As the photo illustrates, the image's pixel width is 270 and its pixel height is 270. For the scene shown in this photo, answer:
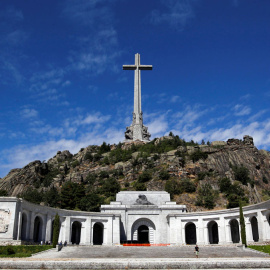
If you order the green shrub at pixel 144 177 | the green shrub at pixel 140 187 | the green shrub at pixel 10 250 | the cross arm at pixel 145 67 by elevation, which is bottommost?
the green shrub at pixel 10 250

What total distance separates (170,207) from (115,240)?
943 centimetres

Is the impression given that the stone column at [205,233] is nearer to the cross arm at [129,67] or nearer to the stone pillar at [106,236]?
the stone pillar at [106,236]

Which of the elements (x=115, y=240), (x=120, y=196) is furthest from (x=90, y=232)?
(x=120, y=196)

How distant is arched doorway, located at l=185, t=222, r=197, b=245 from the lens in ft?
155

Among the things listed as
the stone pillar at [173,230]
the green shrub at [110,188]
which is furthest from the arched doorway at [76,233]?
the green shrub at [110,188]

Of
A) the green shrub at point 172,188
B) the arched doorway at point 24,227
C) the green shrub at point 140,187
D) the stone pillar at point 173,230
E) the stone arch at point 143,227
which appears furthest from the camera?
the green shrub at point 172,188

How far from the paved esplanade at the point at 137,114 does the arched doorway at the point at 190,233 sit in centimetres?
4982

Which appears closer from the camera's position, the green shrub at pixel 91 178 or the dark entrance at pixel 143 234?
the dark entrance at pixel 143 234

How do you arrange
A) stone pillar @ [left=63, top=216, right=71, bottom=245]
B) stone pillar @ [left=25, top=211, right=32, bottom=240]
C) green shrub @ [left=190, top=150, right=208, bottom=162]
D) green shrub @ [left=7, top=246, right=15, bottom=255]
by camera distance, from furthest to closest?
green shrub @ [left=190, top=150, right=208, bottom=162] < stone pillar @ [left=63, top=216, right=71, bottom=245] < stone pillar @ [left=25, top=211, right=32, bottom=240] < green shrub @ [left=7, top=246, right=15, bottom=255]

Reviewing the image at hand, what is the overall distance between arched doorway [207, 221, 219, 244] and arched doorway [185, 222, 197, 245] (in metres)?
2.23

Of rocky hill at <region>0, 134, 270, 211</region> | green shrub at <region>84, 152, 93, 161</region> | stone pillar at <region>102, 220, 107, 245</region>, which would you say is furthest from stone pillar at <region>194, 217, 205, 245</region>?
green shrub at <region>84, 152, 93, 161</region>

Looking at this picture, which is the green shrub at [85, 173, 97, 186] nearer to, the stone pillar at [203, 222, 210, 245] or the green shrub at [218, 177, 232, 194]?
the green shrub at [218, 177, 232, 194]

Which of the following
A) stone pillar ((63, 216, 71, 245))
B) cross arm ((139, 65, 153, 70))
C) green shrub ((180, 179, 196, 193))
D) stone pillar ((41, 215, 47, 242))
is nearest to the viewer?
stone pillar ((41, 215, 47, 242))

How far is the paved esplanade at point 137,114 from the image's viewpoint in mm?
93125
